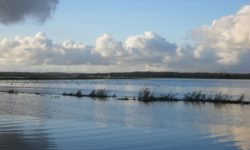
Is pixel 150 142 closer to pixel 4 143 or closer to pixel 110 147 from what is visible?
pixel 110 147

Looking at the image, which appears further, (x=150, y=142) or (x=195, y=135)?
(x=195, y=135)

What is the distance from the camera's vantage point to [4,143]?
18422mm

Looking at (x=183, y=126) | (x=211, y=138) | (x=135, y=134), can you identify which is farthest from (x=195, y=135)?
(x=183, y=126)

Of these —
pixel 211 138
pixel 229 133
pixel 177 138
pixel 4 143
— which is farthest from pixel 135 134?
pixel 4 143

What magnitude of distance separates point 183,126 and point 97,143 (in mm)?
10265

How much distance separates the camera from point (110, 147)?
18.3 meters

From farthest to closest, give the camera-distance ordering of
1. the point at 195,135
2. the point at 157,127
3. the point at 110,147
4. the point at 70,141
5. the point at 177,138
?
the point at 157,127, the point at 195,135, the point at 177,138, the point at 70,141, the point at 110,147

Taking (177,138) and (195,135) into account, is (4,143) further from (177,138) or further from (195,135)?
(195,135)

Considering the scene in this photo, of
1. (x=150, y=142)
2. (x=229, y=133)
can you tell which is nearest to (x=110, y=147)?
(x=150, y=142)

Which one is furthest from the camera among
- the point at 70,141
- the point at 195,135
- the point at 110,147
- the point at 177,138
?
the point at 195,135

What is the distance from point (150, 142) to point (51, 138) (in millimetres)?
4456

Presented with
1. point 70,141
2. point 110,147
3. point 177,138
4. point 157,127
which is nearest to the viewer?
point 110,147

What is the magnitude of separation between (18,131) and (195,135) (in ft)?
29.7

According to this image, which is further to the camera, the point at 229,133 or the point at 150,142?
the point at 229,133
